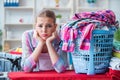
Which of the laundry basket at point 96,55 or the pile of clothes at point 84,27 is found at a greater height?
the pile of clothes at point 84,27

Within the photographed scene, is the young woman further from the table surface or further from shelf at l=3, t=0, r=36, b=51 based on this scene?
shelf at l=3, t=0, r=36, b=51

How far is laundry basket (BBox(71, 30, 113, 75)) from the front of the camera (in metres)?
1.25

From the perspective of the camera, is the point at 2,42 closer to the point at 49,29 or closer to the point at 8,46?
the point at 8,46

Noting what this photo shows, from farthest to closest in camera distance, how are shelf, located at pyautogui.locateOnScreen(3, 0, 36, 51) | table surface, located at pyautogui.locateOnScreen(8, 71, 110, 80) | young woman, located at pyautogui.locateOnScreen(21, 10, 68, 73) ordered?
shelf, located at pyautogui.locateOnScreen(3, 0, 36, 51) < young woman, located at pyautogui.locateOnScreen(21, 10, 68, 73) < table surface, located at pyautogui.locateOnScreen(8, 71, 110, 80)

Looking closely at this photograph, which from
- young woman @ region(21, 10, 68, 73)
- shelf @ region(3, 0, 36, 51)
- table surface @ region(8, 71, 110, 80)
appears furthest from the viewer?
shelf @ region(3, 0, 36, 51)

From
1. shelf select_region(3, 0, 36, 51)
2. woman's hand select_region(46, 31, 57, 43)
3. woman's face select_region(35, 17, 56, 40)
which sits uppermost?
woman's face select_region(35, 17, 56, 40)

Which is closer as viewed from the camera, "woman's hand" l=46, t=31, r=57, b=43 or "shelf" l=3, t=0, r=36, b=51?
"woman's hand" l=46, t=31, r=57, b=43

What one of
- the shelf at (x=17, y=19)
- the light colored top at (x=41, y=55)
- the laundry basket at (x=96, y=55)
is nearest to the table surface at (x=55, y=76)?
the laundry basket at (x=96, y=55)

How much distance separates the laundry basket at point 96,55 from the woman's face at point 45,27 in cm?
20

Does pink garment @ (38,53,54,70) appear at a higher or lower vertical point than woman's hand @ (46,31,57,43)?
lower

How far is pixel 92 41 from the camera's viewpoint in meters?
1.24

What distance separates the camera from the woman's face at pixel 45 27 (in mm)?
1413

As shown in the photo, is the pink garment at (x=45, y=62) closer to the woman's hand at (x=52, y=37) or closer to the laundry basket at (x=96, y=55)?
the woman's hand at (x=52, y=37)

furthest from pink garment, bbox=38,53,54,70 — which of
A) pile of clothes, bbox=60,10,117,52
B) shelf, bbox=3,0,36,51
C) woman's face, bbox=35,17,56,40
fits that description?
shelf, bbox=3,0,36,51
